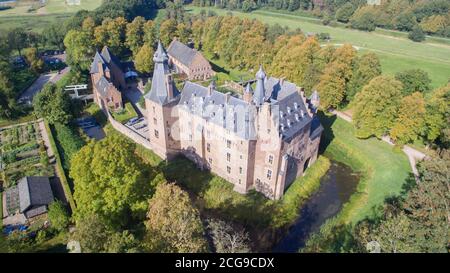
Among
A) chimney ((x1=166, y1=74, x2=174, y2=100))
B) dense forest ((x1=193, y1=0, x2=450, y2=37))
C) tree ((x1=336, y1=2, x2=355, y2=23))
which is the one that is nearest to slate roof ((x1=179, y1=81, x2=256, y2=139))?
chimney ((x1=166, y1=74, x2=174, y2=100))

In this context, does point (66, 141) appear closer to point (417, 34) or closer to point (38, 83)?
point (38, 83)

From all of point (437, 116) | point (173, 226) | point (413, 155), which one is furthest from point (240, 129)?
point (437, 116)

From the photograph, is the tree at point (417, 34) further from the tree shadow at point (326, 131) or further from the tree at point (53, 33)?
the tree at point (53, 33)

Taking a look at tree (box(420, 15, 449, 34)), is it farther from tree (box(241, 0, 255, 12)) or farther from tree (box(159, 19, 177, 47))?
tree (box(159, 19, 177, 47))

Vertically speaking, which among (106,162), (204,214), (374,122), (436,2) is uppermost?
(436,2)

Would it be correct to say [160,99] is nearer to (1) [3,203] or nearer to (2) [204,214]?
(2) [204,214]

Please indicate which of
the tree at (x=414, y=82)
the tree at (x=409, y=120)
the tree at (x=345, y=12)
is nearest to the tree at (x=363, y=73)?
the tree at (x=414, y=82)
